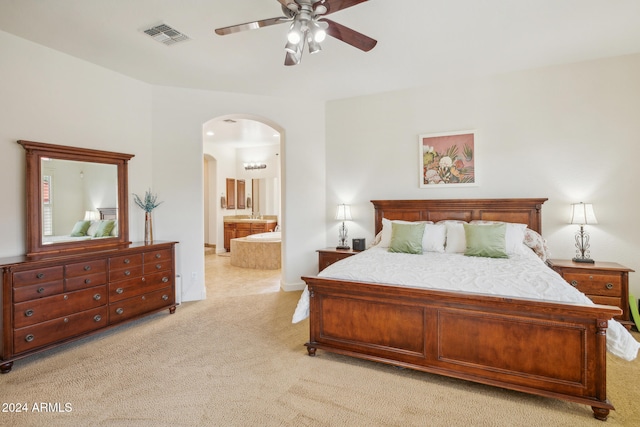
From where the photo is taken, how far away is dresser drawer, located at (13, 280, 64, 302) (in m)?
2.61

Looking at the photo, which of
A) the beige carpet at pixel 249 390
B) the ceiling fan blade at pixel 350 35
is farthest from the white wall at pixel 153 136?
the ceiling fan blade at pixel 350 35

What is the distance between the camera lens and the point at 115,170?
12.5ft

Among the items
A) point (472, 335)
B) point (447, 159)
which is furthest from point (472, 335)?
point (447, 159)

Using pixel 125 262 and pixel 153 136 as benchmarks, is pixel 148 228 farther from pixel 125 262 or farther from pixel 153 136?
pixel 153 136

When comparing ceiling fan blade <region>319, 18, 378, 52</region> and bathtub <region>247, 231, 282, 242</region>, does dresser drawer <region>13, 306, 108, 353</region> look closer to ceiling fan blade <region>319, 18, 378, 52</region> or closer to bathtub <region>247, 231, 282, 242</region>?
ceiling fan blade <region>319, 18, 378, 52</region>

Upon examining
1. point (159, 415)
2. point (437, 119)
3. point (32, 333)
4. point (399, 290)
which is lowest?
point (159, 415)

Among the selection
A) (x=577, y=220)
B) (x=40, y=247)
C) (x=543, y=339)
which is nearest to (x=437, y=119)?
(x=577, y=220)

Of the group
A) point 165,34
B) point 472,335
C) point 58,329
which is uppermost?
point 165,34

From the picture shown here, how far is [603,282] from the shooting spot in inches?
131

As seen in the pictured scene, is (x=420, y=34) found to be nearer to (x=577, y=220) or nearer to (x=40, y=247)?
(x=577, y=220)

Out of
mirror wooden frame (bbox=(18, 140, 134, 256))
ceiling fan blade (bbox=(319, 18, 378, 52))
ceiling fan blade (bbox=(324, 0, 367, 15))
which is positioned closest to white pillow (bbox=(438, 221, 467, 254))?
ceiling fan blade (bbox=(319, 18, 378, 52))

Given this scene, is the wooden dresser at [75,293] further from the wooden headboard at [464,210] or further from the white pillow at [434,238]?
the white pillow at [434,238]

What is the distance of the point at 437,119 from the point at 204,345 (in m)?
4.01

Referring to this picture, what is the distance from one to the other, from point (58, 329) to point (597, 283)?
520cm
